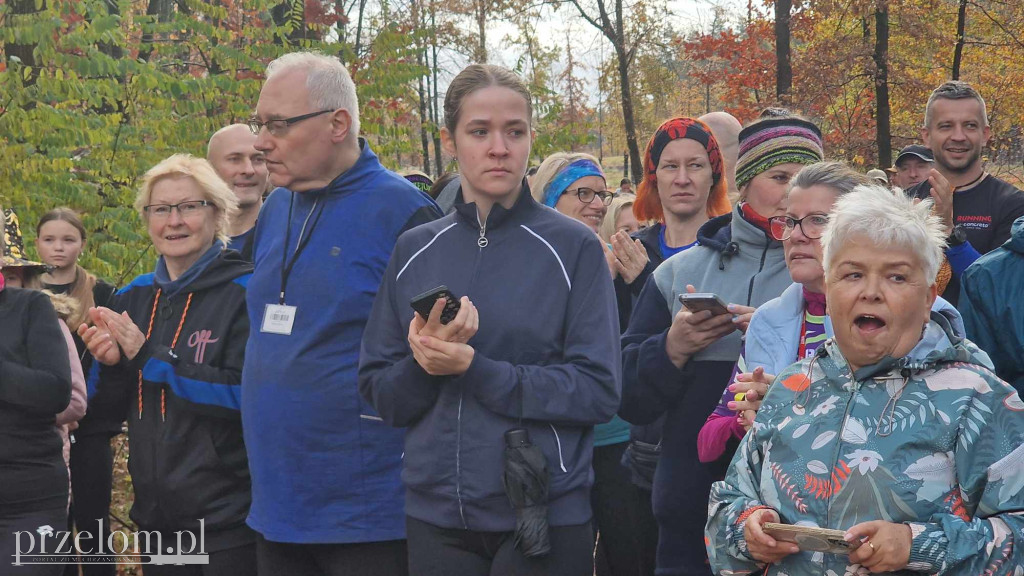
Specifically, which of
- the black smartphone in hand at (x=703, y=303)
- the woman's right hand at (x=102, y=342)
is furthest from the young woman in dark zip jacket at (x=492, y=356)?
the woman's right hand at (x=102, y=342)

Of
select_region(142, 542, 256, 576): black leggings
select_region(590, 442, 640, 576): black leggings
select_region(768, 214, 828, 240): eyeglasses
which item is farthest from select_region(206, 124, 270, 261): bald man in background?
select_region(768, 214, 828, 240): eyeglasses

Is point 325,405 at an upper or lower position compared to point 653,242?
lower

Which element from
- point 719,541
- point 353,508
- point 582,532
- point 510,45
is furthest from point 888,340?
point 510,45

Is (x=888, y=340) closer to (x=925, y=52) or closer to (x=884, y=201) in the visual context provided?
(x=884, y=201)

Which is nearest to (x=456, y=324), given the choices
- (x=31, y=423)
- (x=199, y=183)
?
(x=199, y=183)

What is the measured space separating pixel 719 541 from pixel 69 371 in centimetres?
330

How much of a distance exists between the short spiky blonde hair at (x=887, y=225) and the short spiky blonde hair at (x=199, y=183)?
10.2ft

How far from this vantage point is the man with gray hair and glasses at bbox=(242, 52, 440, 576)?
12.4ft

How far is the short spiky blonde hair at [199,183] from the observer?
4.90 m

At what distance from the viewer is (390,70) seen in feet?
42.2

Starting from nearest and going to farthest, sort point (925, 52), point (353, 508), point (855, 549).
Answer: point (855, 549)
point (353, 508)
point (925, 52)

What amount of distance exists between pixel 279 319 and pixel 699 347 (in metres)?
1.58

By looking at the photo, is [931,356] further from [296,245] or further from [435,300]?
[296,245]

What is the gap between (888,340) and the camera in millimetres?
2654
